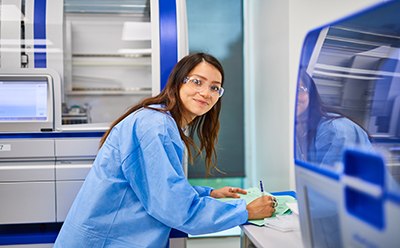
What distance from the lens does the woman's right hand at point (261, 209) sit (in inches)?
49.6

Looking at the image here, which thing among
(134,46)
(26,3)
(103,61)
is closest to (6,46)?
(26,3)

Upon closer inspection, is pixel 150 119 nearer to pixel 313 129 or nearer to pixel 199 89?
pixel 199 89

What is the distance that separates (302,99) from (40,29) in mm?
1501

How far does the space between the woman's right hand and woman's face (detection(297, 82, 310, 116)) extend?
0.53m

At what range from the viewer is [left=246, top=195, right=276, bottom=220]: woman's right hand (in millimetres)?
1261

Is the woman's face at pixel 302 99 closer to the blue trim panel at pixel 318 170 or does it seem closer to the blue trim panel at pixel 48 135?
the blue trim panel at pixel 318 170

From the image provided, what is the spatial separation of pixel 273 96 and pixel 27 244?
1.63 meters

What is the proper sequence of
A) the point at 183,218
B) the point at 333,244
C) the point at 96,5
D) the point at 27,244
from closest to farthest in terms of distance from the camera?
the point at 333,244
the point at 183,218
the point at 27,244
the point at 96,5

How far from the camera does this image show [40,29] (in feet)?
5.99

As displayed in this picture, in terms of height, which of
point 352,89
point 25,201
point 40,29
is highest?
point 40,29

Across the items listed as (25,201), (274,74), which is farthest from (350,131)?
(25,201)

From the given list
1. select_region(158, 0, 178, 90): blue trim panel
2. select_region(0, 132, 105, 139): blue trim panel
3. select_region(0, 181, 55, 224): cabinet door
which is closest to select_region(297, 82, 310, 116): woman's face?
select_region(158, 0, 178, 90): blue trim panel

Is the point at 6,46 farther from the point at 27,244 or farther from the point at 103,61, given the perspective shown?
the point at 27,244

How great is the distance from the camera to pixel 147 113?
4.01 ft
